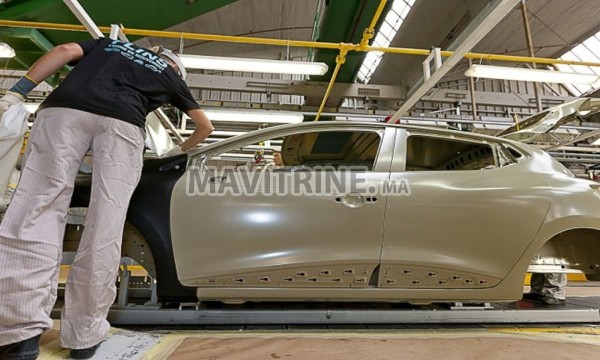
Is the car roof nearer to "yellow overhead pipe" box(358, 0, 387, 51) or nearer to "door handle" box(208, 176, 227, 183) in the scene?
"door handle" box(208, 176, 227, 183)

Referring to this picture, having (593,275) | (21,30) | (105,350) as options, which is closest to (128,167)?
(105,350)

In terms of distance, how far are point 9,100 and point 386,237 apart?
2080 mm

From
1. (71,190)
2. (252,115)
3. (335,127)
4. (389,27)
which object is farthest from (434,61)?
(389,27)

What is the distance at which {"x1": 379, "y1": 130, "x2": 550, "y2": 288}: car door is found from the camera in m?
1.85

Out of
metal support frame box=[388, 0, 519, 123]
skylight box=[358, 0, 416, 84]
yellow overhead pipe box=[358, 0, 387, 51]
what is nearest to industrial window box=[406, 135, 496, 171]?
metal support frame box=[388, 0, 519, 123]

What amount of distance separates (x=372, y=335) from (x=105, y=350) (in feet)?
4.45

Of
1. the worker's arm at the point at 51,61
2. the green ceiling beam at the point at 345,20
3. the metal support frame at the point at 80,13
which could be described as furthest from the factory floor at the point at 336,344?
the green ceiling beam at the point at 345,20

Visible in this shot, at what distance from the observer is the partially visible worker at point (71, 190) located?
119 cm

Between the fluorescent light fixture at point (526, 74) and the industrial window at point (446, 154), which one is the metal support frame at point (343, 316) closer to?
the industrial window at point (446, 154)

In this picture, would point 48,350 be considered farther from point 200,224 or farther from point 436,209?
point 436,209

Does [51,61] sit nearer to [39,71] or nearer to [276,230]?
[39,71]

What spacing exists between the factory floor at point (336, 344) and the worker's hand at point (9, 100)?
1.11 m

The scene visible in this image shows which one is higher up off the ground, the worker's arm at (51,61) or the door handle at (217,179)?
the worker's arm at (51,61)

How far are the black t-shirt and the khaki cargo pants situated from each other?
6cm
